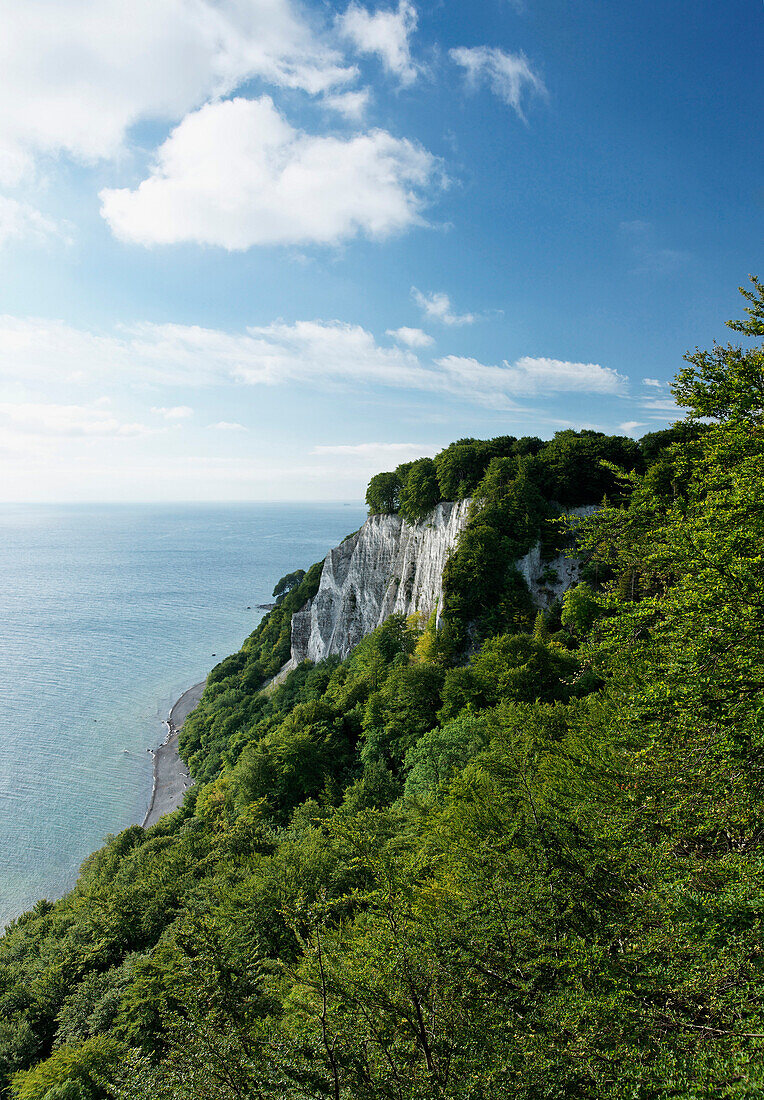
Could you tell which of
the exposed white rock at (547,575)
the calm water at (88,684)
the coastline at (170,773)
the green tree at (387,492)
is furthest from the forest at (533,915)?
the green tree at (387,492)

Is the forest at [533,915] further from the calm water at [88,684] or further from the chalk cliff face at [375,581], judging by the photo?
the calm water at [88,684]

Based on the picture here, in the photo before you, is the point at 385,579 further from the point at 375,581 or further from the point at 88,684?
the point at 88,684

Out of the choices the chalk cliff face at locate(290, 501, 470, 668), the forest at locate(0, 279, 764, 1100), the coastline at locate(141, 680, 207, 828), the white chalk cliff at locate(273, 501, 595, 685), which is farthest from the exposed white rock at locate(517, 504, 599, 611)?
the coastline at locate(141, 680, 207, 828)

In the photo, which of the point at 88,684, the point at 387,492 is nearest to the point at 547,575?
the point at 387,492

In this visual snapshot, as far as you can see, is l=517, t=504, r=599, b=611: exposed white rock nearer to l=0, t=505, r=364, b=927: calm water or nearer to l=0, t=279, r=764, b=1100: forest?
l=0, t=279, r=764, b=1100: forest

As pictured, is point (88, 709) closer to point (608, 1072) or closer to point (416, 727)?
point (416, 727)

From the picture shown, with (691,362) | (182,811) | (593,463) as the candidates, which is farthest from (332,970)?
(182,811)
